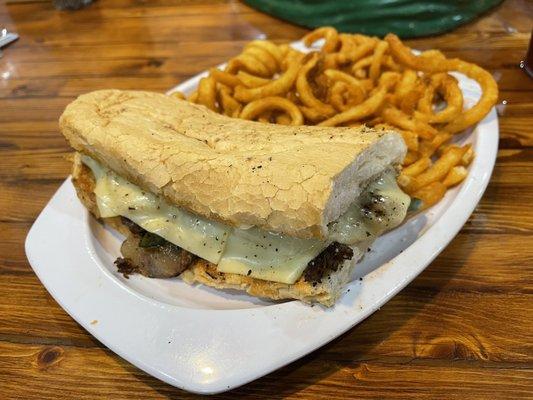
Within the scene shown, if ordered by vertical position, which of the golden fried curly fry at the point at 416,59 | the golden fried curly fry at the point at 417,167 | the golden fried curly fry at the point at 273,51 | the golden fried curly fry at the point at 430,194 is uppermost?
the golden fried curly fry at the point at 416,59

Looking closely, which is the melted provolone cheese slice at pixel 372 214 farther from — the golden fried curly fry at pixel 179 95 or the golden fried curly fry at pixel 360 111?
the golden fried curly fry at pixel 179 95

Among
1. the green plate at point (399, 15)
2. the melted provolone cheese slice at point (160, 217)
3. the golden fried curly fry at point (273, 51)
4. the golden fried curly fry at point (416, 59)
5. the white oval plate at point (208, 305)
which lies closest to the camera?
the white oval plate at point (208, 305)

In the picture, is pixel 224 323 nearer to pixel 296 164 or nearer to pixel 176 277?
pixel 176 277

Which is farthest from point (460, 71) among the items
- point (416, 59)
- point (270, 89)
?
point (270, 89)

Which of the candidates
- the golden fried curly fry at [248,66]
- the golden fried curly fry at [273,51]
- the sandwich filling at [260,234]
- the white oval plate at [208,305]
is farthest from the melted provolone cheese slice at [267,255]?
the golden fried curly fry at [273,51]

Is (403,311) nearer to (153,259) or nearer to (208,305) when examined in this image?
(208,305)

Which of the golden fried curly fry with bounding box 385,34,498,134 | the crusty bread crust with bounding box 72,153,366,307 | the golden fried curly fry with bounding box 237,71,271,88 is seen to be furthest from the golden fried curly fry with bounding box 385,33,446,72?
the crusty bread crust with bounding box 72,153,366,307
